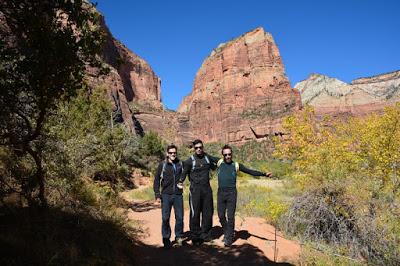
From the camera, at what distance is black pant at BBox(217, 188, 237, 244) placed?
289 inches

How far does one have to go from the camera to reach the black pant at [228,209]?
734 centimetres

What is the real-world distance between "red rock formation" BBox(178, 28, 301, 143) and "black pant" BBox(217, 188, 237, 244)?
110 meters

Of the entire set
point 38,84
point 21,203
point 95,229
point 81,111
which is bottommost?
point 95,229

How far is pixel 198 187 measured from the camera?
7438 millimetres

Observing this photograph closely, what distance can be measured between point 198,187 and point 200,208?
486 mm

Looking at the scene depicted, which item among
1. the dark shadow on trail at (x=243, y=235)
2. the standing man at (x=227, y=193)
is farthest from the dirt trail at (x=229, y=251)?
the standing man at (x=227, y=193)

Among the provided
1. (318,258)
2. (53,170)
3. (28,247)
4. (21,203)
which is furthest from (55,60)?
(318,258)

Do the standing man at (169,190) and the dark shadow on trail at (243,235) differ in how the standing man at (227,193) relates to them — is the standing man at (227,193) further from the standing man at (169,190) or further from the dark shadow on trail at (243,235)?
the standing man at (169,190)

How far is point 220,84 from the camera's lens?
143 metres

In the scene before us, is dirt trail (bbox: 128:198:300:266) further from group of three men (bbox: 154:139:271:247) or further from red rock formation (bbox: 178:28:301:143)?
red rock formation (bbox: 178:28:301:143)

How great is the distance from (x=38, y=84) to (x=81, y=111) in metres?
12.0

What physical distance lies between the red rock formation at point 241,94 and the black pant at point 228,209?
110226 mm

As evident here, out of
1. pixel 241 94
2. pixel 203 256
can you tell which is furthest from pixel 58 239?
pixel 241 94

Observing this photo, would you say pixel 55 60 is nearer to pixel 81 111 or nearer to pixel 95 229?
pixel 95 229
